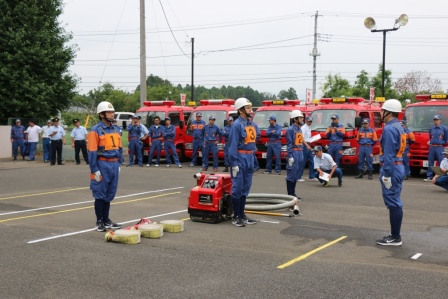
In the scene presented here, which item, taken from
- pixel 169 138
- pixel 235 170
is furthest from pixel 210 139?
pixel 235 170

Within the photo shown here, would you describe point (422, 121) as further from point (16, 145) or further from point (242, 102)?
point (16, 145)

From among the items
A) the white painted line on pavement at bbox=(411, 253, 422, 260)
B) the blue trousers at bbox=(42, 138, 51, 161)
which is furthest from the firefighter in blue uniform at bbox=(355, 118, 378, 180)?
the blue trousers at bbox=(42, 138, 51, 161)

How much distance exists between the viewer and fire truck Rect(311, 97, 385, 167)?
18.6m

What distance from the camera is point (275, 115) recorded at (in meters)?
21.3

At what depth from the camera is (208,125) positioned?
824 inches

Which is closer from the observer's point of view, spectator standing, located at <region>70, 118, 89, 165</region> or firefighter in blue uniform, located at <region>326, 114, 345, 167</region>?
firefighter in blue uniform, located at <region>326, 114, 345, 167</region>

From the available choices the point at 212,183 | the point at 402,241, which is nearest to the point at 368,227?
the point at 402,241

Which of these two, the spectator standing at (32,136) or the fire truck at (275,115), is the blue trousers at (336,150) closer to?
the fire truck at (275,115)

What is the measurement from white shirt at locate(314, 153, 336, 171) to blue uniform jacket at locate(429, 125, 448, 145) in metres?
3.66

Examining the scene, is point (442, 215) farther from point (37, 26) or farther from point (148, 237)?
point (37, 26)

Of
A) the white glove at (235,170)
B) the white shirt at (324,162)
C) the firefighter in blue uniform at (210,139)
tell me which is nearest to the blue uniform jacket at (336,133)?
the white shirt at (324,162)

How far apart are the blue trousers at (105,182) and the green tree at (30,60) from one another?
18.9m

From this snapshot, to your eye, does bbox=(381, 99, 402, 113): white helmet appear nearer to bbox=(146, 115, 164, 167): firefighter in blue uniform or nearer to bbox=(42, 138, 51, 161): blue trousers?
bbox=(146, 115, 164, 167): firefighter in blue uniform

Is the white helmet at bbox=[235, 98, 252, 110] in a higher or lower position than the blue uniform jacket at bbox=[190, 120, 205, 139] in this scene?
higher
